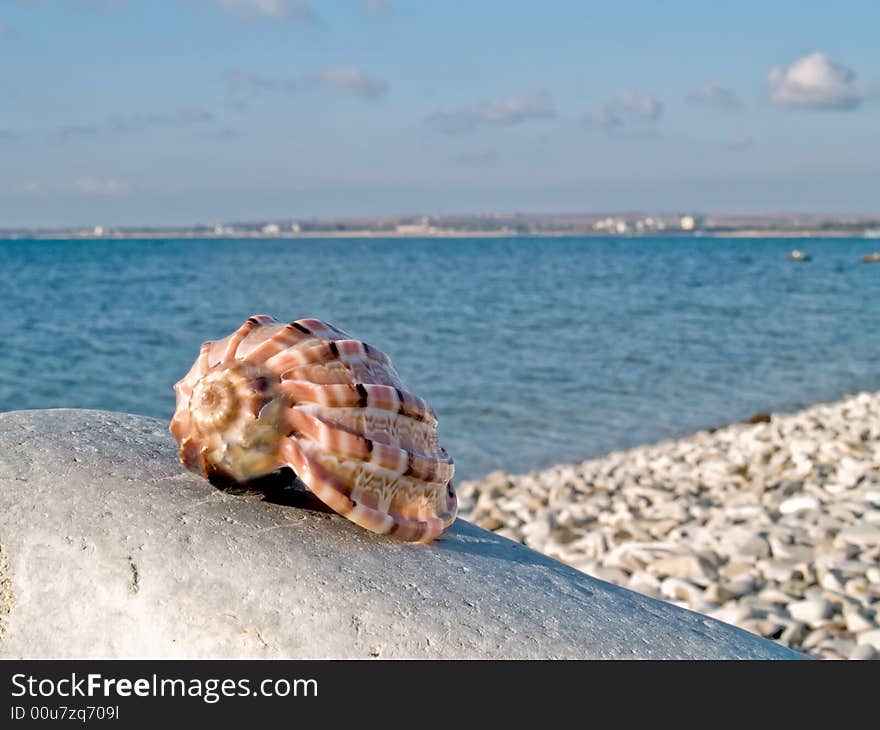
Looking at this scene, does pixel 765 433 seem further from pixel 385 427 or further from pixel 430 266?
pixel 430 266

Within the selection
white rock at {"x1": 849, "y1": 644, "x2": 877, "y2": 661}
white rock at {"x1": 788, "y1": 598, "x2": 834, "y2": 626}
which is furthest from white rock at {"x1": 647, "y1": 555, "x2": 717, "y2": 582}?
white rock at {"x1": 849, "y1": 644, "x2": 877, "y2": 661}

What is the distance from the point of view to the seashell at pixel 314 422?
2.95 m

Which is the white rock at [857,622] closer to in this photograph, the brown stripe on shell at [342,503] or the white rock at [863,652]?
the white rock at [863,652]

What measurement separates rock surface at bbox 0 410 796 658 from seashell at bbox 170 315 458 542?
16 cm

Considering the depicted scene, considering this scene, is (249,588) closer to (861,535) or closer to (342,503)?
(342,503)

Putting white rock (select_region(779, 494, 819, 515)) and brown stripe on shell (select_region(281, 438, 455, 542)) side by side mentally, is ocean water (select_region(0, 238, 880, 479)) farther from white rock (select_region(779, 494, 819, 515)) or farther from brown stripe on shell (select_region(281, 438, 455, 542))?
brown stripe on shell (select_region(281, 438, 455, 542))

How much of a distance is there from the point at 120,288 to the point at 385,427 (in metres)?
40.8

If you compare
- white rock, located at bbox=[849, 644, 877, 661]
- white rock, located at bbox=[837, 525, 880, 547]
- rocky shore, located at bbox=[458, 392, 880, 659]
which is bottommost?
rocky shore, located at bbox=[458, 392, 880, 659]

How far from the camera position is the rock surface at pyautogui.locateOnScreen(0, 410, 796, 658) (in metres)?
2.71

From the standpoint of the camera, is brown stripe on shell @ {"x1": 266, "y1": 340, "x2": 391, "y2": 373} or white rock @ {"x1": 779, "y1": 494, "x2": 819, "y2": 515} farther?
white rock @ {"x1": 779, "y1": 494, "x2": 819, "y2": 515}

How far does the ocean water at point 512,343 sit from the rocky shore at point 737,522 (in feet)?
6.49

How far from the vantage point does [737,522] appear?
305 inches

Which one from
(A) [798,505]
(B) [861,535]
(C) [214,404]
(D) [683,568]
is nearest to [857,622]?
(D) [683,568]
